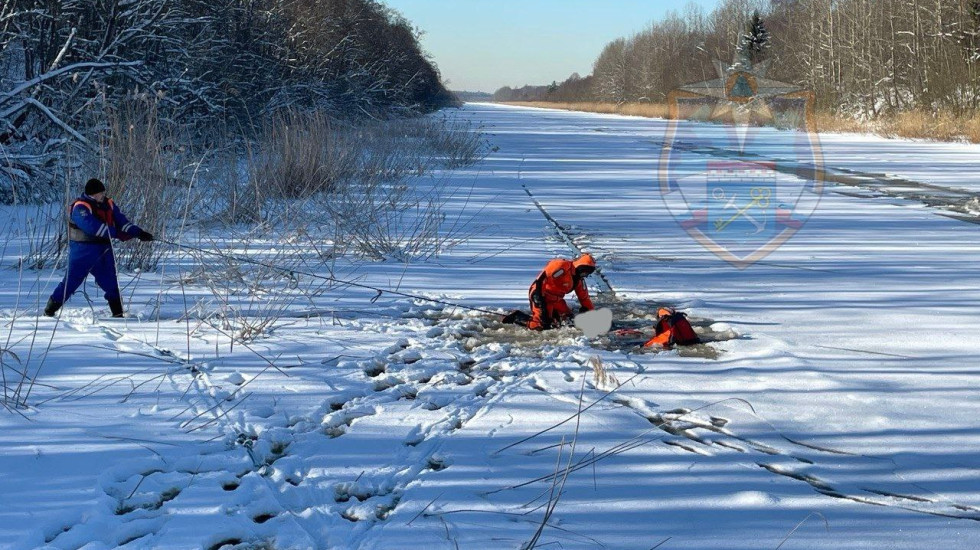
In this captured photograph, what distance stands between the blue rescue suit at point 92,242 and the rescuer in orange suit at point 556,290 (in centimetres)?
283

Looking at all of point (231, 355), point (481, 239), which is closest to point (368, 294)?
point (231, 355)

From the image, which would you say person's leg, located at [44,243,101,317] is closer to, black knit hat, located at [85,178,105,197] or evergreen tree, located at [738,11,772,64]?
black knit hat, located at [85,178,105,197]

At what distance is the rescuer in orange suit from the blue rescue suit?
2.83 m

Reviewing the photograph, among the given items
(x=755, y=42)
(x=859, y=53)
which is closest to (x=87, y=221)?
(x=859, y=53)

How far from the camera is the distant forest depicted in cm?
3008

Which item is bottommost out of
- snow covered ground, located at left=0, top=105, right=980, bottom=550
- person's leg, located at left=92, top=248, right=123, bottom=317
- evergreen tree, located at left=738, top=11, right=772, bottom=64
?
snow covered ground, located at left=0, top=105, right=980, bottom=550

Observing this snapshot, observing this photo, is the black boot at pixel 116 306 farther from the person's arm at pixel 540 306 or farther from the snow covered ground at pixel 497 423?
the person's arm at pixel 540 306

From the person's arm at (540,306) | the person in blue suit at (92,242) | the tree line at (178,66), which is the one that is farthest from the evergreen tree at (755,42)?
the person in blue suit at (92,242)

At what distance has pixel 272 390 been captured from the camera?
14.3 ft

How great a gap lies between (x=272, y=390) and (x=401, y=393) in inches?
25.8

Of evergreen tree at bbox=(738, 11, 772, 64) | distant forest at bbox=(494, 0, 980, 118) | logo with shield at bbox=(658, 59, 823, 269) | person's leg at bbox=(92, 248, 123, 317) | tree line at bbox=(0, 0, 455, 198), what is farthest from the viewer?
evergreen tree at bbox=(738, 11, 772, 64)

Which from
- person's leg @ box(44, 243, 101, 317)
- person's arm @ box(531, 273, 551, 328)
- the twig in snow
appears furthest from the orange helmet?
person's leg @ box(44, 243, 101, 317)

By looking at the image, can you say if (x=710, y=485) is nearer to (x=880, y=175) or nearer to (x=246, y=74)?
(x=880, y=175)

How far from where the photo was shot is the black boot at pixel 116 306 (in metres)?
5.91
